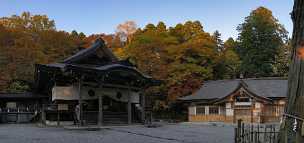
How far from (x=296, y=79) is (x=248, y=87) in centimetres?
3235

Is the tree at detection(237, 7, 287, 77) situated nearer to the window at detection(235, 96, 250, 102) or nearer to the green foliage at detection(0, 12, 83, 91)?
the window at detection(235, 96, 250, 102)

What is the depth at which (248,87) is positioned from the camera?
36.1 m

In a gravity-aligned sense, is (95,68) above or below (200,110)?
above

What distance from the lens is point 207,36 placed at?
1588 inches

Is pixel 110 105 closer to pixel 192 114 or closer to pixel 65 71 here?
pixel 65 71

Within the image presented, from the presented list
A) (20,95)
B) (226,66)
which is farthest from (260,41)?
(20,95)

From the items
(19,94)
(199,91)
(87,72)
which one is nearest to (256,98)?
(199,91)

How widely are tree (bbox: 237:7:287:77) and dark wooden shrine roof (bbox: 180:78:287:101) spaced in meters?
13.0

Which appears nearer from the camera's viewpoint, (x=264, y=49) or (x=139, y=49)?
(x=139, y=49)

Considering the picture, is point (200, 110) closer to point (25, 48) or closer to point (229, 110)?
point (229, 110)

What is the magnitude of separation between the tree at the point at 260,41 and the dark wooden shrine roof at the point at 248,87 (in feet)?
42.7

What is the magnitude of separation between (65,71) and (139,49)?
15.1 metres

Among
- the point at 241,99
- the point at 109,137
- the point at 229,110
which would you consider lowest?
the point at 229,110

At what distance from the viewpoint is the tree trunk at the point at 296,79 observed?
452 cm
